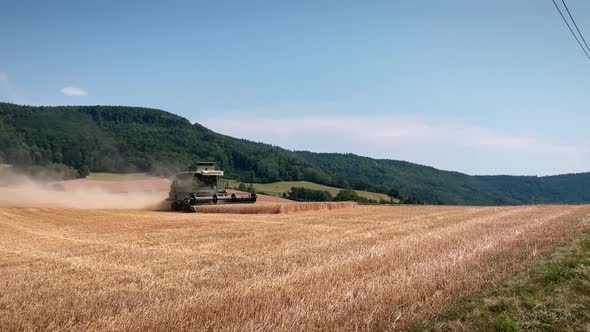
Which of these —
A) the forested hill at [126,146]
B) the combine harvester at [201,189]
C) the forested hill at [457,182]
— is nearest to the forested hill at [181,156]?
the forested hill at [126,146]

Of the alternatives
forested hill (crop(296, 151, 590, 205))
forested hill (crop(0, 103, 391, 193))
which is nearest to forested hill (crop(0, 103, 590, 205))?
forested hill (crop(0, 103, 391, 193))

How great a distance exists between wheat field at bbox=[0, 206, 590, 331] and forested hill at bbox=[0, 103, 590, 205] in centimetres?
4081

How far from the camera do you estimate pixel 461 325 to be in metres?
5.25

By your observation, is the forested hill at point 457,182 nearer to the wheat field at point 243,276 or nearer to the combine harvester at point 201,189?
the combine harvester at point 201,189

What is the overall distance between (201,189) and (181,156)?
48.4m

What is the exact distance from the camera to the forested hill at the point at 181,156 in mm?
62188

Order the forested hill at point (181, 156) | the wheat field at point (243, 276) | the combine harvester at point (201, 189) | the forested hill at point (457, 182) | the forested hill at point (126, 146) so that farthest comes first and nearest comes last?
the forested hill at point (457, 182) → the forested hill at point (181, 156) → the forested hill at point (126, 146) → the combine harvester at point (201, 189) → the wheat field at point (243, 276)

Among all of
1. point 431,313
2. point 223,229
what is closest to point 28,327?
point 431,313

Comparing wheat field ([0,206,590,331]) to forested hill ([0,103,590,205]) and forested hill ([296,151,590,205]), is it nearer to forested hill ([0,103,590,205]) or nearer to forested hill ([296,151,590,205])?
forested hill ([0,103,590,205])

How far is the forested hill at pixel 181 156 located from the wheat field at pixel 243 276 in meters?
40.8

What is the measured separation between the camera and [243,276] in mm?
8008

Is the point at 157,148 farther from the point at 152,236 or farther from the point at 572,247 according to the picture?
the point at 572,247

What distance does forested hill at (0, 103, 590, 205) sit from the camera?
62.2 metres

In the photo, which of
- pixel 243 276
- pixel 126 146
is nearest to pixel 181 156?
pixel 126 146
